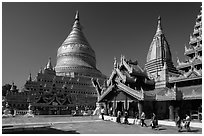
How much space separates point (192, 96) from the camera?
2003 cm

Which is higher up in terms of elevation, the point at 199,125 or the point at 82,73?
the point at 82,73

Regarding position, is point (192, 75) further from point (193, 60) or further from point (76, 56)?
point (76, 56)

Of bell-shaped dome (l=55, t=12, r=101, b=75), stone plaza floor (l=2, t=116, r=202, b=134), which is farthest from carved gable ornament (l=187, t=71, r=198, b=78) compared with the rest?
bell-shaped dome (l=55, t=12, r=101, b=75)

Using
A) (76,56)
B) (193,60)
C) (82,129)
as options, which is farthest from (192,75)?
(76,56)

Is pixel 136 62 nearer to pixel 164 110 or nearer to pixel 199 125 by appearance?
pixel 164 110

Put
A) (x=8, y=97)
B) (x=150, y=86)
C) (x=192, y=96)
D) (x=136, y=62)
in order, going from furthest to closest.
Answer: (x=8, y=97) < (x=136, y=62) < (x=150, y=86) < (x=192, y=96)

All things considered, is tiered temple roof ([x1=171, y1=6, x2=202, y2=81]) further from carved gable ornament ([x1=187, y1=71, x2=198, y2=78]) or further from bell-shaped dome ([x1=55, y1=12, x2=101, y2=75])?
bell-shaped dome ([x1=55, y1=12, x2=101, y2=75])

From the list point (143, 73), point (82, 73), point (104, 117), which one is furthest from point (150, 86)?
point (82, 73)

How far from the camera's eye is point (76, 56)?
230 feet

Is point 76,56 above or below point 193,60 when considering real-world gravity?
above

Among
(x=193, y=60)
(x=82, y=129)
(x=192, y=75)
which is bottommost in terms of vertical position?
(x=82, y=129)

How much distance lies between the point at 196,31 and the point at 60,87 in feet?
119

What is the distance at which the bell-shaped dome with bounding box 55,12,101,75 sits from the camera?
67.8 m

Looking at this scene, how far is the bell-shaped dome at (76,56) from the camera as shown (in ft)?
222
